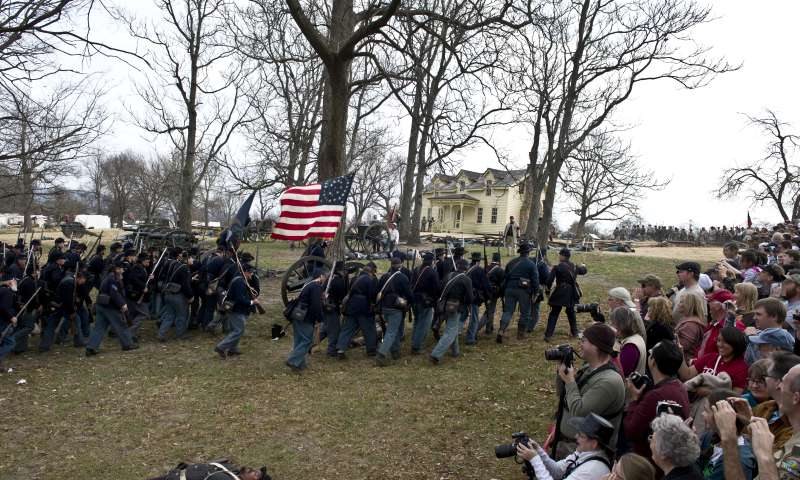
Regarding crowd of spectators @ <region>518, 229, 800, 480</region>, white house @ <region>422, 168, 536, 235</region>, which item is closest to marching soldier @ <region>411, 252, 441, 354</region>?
crowd of spectators @ <region>518, 229, 800, 480</region>

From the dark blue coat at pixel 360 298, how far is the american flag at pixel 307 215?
3.94 feet

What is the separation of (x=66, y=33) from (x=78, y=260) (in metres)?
4.95

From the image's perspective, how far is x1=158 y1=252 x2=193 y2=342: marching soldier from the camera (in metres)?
10.5

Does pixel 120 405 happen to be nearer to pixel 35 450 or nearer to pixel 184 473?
pixel 35 450

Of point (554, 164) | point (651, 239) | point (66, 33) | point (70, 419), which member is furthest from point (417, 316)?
point (651, 239)

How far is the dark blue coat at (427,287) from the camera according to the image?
973 cm

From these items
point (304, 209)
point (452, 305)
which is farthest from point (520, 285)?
point (304, 209)

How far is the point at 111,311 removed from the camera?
965 cm

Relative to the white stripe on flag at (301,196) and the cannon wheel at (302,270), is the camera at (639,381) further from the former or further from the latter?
the cannon wheel at (302,270)

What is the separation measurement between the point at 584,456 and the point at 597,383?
639 mm

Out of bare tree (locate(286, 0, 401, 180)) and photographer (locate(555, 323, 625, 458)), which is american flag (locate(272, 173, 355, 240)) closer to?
bare tree (locate(286, 0, 401, 180))

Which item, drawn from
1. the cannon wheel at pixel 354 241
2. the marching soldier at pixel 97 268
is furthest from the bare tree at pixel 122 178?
the marching soldier at pixel 97 268

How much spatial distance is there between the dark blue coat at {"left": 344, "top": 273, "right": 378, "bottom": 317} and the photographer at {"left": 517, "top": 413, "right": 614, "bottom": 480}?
19.5 feet

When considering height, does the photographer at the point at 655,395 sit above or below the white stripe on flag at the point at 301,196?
below
